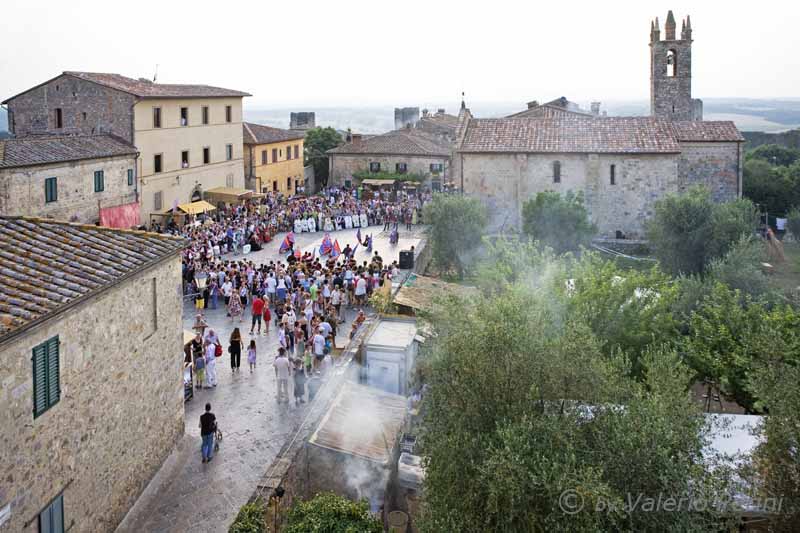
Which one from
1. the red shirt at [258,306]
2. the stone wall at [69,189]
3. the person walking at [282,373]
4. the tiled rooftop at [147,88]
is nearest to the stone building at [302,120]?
the tiled rooftop at [147,88]

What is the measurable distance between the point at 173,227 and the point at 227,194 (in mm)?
8491

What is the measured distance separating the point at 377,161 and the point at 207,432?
42.4 meters

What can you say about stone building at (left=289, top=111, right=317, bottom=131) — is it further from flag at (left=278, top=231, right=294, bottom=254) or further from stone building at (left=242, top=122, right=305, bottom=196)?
flag at (left=278, top=231, right=294, bottom=254)

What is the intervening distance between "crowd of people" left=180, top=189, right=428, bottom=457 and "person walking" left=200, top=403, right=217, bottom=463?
2.66m

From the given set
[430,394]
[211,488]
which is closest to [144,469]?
[211,488]

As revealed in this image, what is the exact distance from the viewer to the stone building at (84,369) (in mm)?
8859

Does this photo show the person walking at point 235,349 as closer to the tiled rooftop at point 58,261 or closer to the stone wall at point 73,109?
the tiled rooftop at point 58,261

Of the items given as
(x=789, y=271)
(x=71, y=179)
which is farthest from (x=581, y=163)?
(x=71, y=179)

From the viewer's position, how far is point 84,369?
1032cm

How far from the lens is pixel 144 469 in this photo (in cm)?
1235

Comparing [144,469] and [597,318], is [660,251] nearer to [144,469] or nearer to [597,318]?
[597,318]

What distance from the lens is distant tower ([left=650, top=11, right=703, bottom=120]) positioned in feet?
158

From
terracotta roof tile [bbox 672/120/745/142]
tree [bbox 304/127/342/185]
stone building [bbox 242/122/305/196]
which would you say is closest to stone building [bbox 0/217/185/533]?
terracotta roof tile [bbox 672/120/745/142]

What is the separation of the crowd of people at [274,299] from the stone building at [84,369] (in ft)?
9.49
